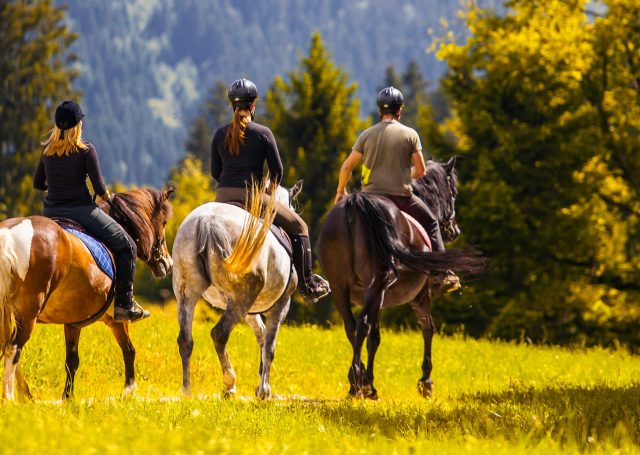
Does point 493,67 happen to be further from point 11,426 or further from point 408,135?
point 11,426

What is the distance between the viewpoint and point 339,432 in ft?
25.6

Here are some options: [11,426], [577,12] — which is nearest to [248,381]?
[11,426]

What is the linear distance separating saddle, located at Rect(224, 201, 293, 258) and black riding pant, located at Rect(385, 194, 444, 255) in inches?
64.0

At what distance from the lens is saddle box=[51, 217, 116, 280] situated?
9742mm

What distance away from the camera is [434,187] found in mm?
12875

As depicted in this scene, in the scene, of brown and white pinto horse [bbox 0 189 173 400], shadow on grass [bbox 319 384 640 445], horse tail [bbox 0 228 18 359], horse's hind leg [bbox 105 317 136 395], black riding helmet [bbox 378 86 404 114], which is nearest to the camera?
shadow on grass [bbox 319 384 640 445]

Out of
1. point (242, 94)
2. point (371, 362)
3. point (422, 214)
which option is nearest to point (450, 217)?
point (422, 214)

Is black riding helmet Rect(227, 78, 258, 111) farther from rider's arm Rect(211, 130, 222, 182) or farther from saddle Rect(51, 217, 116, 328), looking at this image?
saddle Rect(51, 217, 116, 328)

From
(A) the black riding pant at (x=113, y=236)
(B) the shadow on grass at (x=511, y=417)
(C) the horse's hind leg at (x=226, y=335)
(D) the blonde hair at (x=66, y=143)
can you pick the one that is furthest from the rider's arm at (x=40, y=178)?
(B) the shadow on grass at (x=511, y=417)

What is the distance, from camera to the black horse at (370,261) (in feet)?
36.2

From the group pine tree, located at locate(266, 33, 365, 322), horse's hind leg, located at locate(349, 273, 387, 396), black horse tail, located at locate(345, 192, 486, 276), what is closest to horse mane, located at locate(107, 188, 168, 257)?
black horse tail, located at locate(345, 192, 486, 276)

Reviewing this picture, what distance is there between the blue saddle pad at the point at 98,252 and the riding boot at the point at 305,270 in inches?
86.1

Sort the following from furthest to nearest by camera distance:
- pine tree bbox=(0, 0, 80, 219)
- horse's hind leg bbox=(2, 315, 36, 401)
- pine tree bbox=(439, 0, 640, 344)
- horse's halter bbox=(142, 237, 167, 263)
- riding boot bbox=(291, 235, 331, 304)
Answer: pine tree bbox=(0, 0, 80, 219) → pine tree bbox=(439, 0, 640, 344) → riding boot bbox=(291, 235, 331, 304) → horse's halter bbox=(142, 237, 167, 263) → horse's hind leg bbox=(2, 315, 36, 401)

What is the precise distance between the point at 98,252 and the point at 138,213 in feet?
3.75
